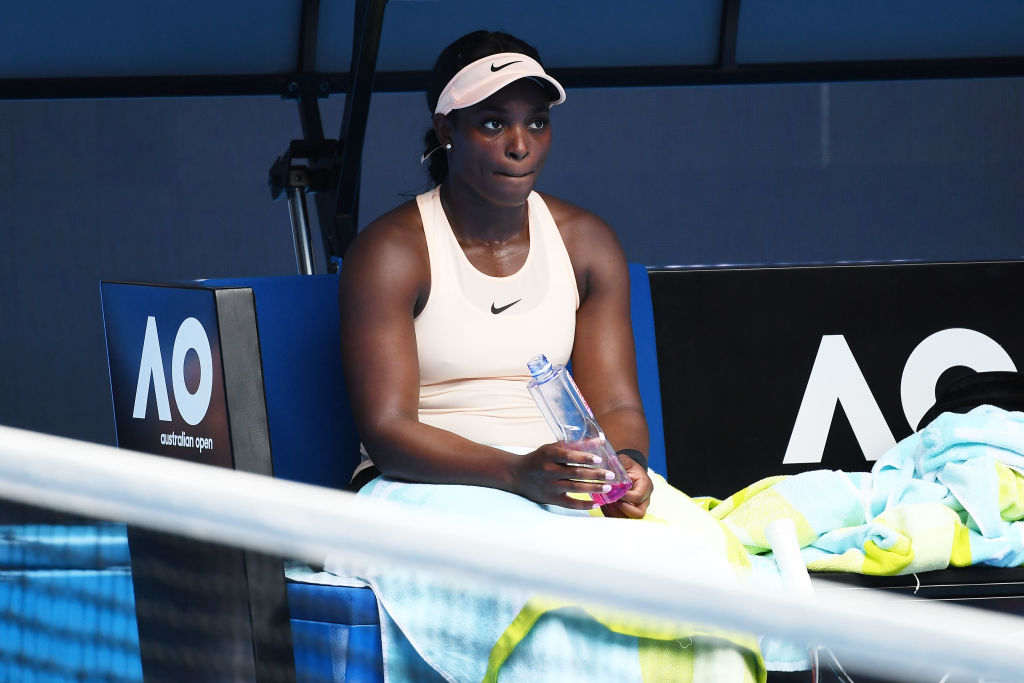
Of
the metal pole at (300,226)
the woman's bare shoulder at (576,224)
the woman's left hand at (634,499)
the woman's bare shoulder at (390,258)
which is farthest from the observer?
the metal pole at (300,226)

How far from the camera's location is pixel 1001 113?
418cm

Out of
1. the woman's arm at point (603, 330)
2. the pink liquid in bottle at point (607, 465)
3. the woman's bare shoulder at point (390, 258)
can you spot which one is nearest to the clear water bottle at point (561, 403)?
the pink liquid in bottle at point (607, 465)

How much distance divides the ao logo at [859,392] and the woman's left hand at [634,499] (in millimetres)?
1052

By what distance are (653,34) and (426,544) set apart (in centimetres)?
337

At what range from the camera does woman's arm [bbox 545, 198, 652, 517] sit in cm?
215

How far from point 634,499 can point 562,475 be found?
157mm

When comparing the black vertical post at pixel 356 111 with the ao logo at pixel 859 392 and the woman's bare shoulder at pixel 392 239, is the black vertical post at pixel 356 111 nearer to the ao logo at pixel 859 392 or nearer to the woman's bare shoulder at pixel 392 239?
the woman's bare shoulder at pixel 392 239

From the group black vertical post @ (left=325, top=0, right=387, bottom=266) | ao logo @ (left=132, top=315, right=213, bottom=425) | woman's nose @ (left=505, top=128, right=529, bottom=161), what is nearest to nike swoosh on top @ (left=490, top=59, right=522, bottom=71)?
woman's nose @ (left=505, top=128, right=529, bottom=161)

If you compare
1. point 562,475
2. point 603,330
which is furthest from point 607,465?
point 603,330

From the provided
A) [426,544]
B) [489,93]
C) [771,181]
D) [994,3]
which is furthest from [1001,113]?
[426,544]

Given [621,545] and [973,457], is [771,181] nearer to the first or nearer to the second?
[973,457]

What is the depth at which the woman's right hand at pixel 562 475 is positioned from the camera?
171 centimetres

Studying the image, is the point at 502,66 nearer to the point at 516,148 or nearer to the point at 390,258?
the point at 516,148

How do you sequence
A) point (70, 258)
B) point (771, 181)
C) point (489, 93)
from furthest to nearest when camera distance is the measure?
point (771, 181) < point (70, 258) < point (489, 93)
